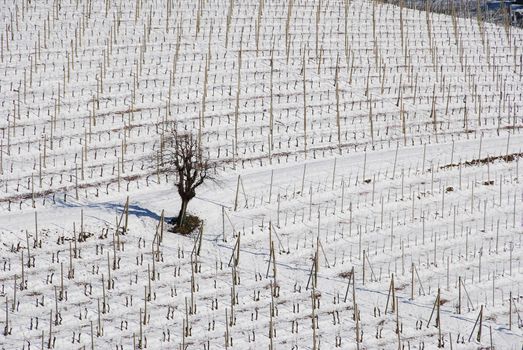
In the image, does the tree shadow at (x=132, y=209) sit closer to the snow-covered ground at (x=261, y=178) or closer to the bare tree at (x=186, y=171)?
the snow-covered ground at (x=261, y=178)

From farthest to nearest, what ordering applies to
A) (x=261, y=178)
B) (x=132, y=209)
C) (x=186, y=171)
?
(x=261, y=178) → (x=132, y=209) → (x=186, y=171)

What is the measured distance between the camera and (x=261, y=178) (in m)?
22.8

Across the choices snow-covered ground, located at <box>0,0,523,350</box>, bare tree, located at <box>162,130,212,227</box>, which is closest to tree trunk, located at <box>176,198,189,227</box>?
bare tree, located at <box>162,130,212,227</box>

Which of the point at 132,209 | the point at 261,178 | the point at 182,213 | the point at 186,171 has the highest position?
the point at 186,171

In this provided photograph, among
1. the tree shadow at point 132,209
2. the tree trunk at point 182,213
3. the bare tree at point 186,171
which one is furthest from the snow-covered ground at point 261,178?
the bare tree at point 186,171

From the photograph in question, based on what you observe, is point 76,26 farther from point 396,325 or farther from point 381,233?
point 396,325

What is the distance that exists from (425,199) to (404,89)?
6.50 meters

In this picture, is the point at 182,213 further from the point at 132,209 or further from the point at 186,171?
the point at 132,209

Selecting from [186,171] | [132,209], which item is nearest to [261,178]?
[186,171]

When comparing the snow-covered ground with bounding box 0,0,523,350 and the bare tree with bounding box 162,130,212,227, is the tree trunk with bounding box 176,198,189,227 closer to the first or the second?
the bare tree with bounding box 162,130,212,227

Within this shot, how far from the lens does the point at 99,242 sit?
19.6 m

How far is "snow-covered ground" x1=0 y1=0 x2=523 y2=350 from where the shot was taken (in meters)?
17.5

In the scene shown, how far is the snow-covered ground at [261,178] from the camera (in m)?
17.5

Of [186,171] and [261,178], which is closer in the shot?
[186,171]
